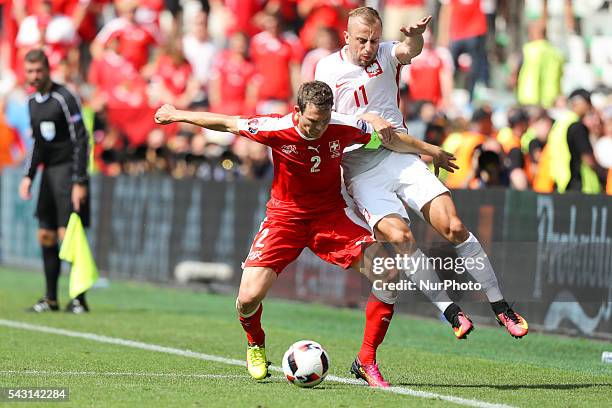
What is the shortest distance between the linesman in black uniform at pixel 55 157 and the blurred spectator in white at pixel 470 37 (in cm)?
719

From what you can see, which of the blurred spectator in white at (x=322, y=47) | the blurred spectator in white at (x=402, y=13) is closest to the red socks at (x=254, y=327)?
the blurred spectator in white at (x=322, y=47)

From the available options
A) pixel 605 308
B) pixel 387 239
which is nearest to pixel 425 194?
pixel 387 239

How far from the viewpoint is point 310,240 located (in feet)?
30.2

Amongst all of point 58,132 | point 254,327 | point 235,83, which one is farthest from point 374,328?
point 235,83

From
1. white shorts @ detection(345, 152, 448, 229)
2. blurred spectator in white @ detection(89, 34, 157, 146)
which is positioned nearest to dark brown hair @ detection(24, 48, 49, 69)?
white shorts @ detection(345, 152, 448, 229)

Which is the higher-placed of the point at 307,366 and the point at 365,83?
the point at 365,83

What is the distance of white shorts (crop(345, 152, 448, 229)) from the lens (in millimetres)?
9352

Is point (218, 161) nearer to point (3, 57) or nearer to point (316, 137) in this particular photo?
point (3, 57)

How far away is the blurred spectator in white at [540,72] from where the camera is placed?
59.9 ft

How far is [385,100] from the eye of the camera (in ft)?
31.6

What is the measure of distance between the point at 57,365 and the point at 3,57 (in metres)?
16.2

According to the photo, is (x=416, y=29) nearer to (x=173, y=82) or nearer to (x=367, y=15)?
(x=367, y=15)

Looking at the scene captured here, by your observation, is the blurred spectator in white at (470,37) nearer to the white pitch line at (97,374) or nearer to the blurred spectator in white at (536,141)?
the blurred spectator in white at (536,141)

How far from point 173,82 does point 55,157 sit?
7.59 meters
